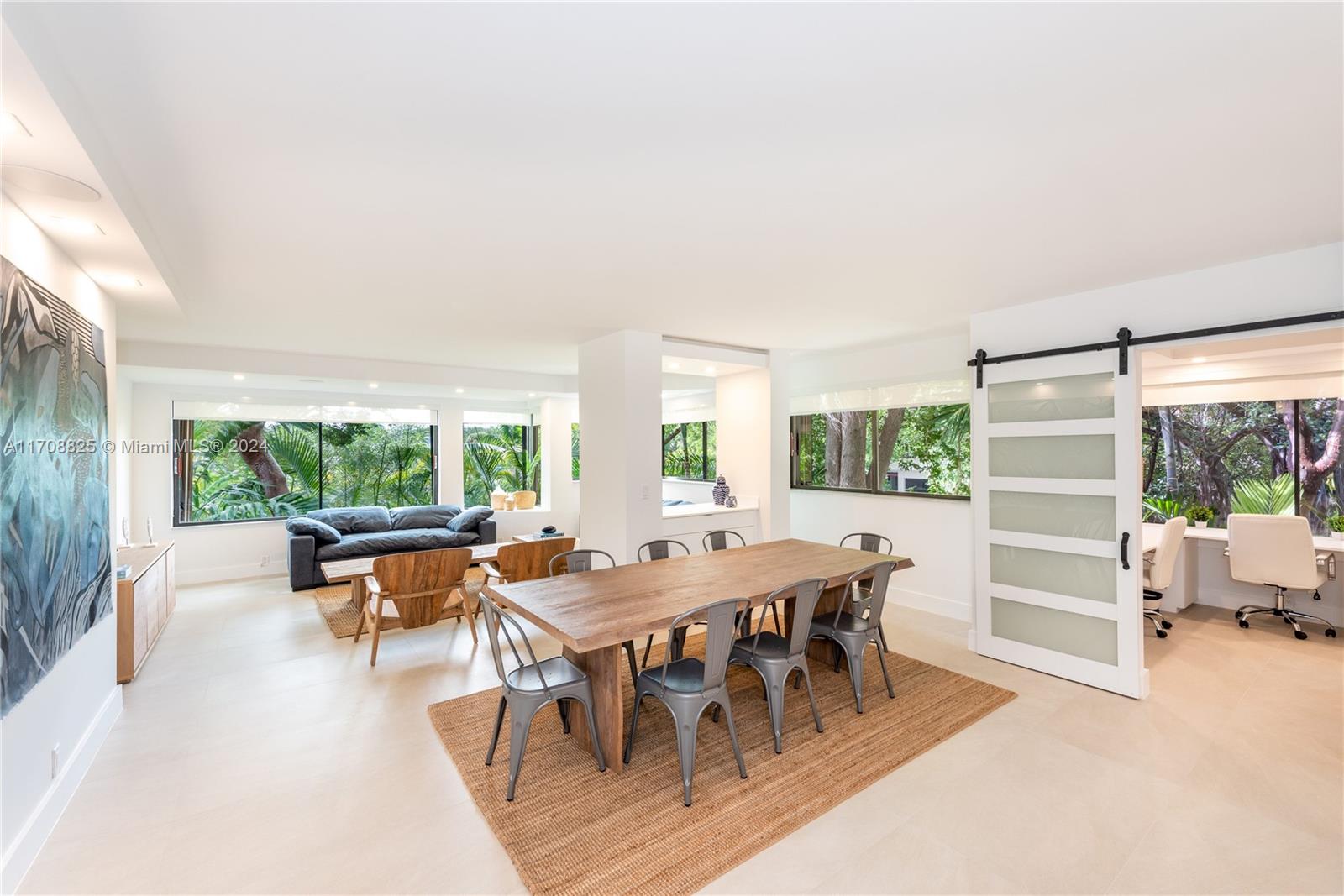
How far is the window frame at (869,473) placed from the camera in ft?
17.7

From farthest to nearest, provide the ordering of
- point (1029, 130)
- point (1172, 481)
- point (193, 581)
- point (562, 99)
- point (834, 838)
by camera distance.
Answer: point (193, 581)
point (1172, 481)
point (834, 838)
point (1029, 130)
point (562, 99)

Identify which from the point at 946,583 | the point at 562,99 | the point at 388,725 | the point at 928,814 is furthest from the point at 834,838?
the point at 946,583

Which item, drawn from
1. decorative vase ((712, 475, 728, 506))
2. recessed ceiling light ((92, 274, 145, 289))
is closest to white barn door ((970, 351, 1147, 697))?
decorative vase ((712, 475, 728, 506))

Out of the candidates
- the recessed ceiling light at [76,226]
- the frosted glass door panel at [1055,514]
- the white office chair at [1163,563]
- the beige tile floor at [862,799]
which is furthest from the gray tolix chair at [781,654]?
the white office chair at [1163,563]

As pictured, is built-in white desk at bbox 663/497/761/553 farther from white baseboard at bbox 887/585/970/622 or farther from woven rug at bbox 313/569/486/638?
woven rug at bbox 313/569/486/638

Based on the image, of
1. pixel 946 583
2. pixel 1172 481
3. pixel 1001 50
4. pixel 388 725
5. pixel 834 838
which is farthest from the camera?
pixel 1172 481

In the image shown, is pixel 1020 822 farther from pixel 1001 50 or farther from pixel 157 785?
pixel 157 785

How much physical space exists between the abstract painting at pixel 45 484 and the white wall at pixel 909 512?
17.6ft

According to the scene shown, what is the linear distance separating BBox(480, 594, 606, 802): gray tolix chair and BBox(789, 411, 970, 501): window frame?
3735mm

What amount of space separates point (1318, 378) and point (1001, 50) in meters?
5.69

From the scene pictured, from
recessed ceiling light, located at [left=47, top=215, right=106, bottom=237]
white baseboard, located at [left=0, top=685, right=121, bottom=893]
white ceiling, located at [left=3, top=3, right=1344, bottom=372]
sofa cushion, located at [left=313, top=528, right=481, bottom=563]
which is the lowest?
white baseboard, located at [left=0, top=685, right=121, bottom=893]

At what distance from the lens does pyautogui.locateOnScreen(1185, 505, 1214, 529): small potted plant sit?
5.50 m

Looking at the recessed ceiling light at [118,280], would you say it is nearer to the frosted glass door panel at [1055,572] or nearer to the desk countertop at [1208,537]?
the frosted glass door panel at [1055,572]

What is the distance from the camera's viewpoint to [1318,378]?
187 inches
